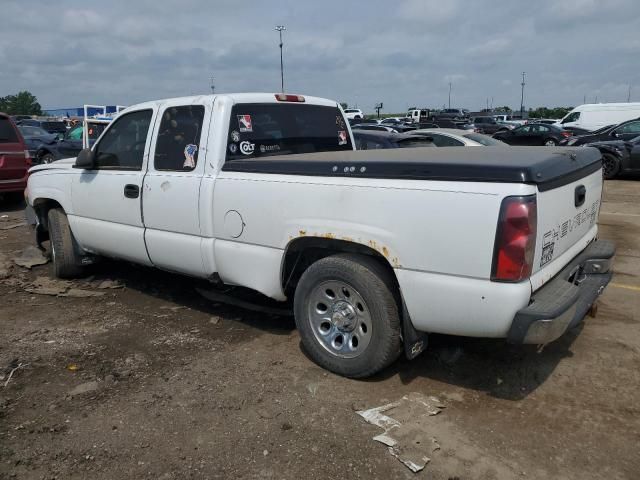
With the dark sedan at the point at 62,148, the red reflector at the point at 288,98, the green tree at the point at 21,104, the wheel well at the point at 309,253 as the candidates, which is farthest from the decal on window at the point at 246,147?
the green tree at the point at 21,104

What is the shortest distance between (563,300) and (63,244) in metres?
4.91

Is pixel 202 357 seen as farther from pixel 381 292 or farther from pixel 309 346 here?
pixel 381 292

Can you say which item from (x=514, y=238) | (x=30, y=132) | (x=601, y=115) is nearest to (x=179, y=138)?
(x=514, y=238)

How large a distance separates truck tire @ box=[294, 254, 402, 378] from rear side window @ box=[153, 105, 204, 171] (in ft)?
4.80

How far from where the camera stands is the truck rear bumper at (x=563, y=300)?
2.86m

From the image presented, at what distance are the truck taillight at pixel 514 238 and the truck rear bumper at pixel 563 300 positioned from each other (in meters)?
0.23

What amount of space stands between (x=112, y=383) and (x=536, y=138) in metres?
23.8

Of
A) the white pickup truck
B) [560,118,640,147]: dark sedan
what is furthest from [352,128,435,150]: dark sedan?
[560,118,640,147]: dark sedan

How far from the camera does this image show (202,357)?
4086 mm

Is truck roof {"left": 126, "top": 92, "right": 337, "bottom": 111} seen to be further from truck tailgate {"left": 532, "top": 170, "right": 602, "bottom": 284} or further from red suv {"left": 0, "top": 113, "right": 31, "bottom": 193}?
red suv {"left": 0, "top": 113, "right": 31, "bottom": 193}

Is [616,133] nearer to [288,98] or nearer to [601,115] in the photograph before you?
[601,115]

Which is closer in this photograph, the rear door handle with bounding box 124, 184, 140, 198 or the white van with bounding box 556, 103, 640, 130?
the rear door handle with bounding box 124, 184, 140, 198

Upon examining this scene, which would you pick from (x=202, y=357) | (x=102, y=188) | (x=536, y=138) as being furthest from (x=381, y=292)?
(x=536, y=138)

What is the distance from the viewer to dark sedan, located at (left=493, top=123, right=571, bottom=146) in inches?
930
